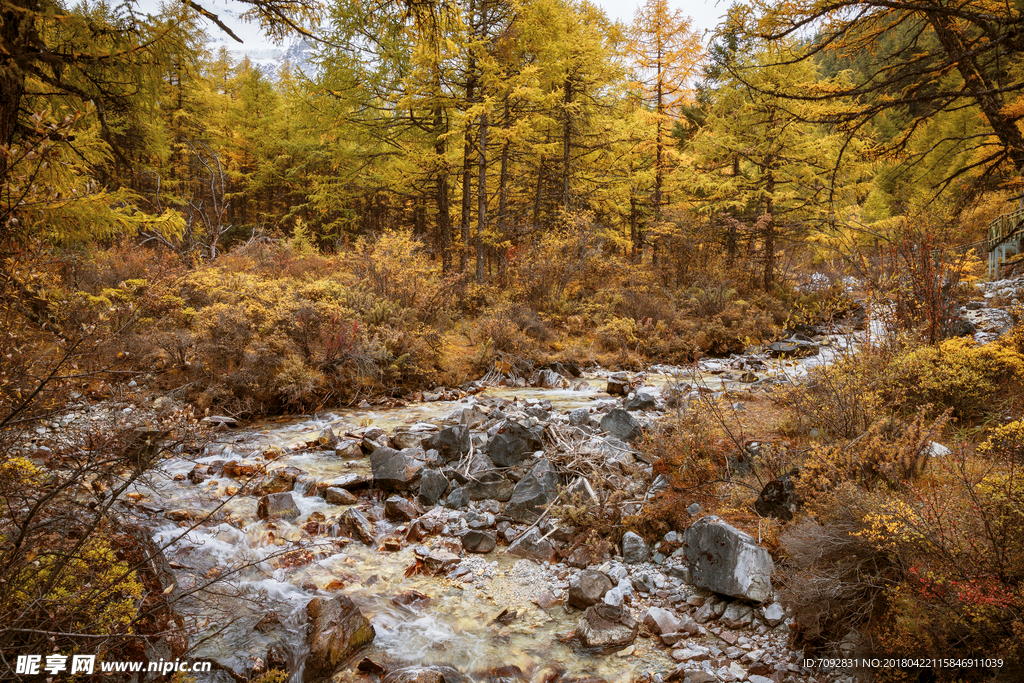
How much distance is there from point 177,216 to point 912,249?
31.8ft

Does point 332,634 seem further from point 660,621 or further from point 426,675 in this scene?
point 660,621

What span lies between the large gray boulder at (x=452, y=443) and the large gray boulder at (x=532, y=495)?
110cm

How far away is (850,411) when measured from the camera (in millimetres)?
4480

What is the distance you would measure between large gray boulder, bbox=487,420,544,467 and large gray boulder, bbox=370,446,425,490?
90 cm

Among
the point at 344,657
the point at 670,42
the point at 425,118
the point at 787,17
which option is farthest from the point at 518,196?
the point at 344,657

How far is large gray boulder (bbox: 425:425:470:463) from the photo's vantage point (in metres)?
6.00

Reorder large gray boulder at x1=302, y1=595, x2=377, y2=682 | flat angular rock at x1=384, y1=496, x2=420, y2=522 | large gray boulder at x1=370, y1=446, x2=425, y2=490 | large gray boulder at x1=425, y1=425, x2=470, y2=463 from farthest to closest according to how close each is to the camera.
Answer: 1. large gray boulder at x1=425, y1=425, x2=470, y2=463
2. large gray boulder at x1=370, y1=446, x2=425, y2=490
3. flat angular rock at x1=384, y1=496, x2=420, y2=522
4. large gray boulder at x1=302, y1=595, x2=377, y2=682

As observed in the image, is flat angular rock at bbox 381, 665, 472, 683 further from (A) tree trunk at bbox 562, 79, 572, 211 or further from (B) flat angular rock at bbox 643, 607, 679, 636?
(A) tree trunk at bbox 562, 79, 572, 211

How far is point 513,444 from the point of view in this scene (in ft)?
18.9

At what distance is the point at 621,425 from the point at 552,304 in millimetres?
7820

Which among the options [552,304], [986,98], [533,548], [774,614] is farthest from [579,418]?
[552,304]

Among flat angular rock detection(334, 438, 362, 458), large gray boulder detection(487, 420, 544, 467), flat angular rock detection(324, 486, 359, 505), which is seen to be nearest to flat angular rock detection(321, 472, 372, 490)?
flat angular rock detection(324, 486, 359, 505)

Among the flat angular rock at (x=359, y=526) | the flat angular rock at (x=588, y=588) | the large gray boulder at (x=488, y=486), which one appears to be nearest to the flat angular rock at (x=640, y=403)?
the large gray boulder at (x=488, y=486)

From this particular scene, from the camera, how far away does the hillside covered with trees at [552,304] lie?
271cm
